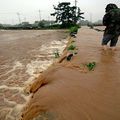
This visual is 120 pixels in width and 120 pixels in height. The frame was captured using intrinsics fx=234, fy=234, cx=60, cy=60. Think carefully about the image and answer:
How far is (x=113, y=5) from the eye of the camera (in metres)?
8.82

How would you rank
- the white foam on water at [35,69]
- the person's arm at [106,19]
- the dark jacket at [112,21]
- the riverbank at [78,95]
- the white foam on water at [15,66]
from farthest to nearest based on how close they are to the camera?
the white foam on water at [15,66]
the white foam on water at [35,69]
the person's arm at [106,19]
the dark jacket at [112,21]
the riverbank at [78,95]

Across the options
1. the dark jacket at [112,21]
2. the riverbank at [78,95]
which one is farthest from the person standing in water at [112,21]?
the riverbank at [78,95]

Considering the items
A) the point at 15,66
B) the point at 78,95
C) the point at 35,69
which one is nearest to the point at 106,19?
the point at 35,69

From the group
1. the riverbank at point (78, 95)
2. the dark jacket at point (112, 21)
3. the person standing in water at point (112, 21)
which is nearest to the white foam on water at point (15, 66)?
the riverbank at point (78, 95)

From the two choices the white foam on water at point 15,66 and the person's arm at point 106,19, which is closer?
the person's arm at point 106,19

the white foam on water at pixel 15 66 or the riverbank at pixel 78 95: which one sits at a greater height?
the riverbank at pixel 78 95

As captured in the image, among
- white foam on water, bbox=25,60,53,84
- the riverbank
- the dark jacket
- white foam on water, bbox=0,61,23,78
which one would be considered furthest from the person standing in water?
white foam on water, bbox=0,61,23,78

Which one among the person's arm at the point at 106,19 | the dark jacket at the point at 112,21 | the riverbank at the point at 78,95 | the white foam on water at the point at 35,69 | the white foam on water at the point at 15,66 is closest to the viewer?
the riverbank at the point at 78,95

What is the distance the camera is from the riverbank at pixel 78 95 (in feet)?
14.0

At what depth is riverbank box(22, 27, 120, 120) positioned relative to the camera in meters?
4.25

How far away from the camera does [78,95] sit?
512 centimetres

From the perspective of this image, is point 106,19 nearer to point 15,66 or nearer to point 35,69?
point 35,69

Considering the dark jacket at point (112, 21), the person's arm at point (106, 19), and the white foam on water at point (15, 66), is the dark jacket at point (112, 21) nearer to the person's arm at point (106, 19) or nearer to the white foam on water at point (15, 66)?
the person's arm at point (106, 19)

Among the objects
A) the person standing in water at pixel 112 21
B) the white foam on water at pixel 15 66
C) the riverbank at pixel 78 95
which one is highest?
the person standing in water at pixel 112 21
